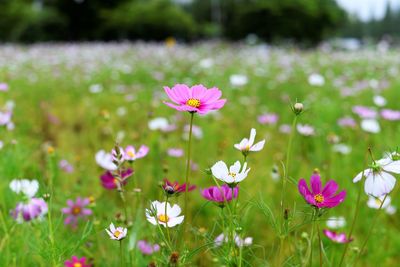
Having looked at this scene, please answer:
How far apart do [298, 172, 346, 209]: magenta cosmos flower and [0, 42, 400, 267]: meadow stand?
0.06 ft

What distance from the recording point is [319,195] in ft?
2.18

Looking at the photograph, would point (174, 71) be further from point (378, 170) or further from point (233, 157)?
point (378, 170)

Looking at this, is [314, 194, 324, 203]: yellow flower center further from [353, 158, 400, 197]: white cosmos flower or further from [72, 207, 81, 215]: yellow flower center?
[72, 207, 81, 215]: yellow flower center

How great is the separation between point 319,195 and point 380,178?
0.30 ft

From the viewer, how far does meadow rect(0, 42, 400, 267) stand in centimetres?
77

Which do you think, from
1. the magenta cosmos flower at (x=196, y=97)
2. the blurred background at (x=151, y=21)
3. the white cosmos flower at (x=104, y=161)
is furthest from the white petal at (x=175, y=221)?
the blurred background at (x=151, y=21)

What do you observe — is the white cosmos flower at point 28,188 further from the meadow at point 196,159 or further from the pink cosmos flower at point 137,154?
the pink cosmos flower at point 137,154

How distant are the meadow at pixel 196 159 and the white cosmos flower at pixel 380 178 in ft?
0.11

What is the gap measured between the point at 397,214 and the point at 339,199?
45.4 inches

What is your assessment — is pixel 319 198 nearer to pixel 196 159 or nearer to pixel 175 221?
pixel 175 221

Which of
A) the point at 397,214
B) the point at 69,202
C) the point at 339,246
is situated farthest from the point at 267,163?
the point at 69,202

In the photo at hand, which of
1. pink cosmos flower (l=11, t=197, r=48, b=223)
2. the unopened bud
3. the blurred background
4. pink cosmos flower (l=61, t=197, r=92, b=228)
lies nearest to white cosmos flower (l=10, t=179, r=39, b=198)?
pink cosmos flower (l=11, t=197, r=48, b=223)

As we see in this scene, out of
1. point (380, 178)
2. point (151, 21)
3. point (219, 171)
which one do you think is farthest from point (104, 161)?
point (151, 21)

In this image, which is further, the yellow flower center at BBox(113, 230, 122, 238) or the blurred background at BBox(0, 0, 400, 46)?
the blurred background at BBox(0, 0, 400, 46)
